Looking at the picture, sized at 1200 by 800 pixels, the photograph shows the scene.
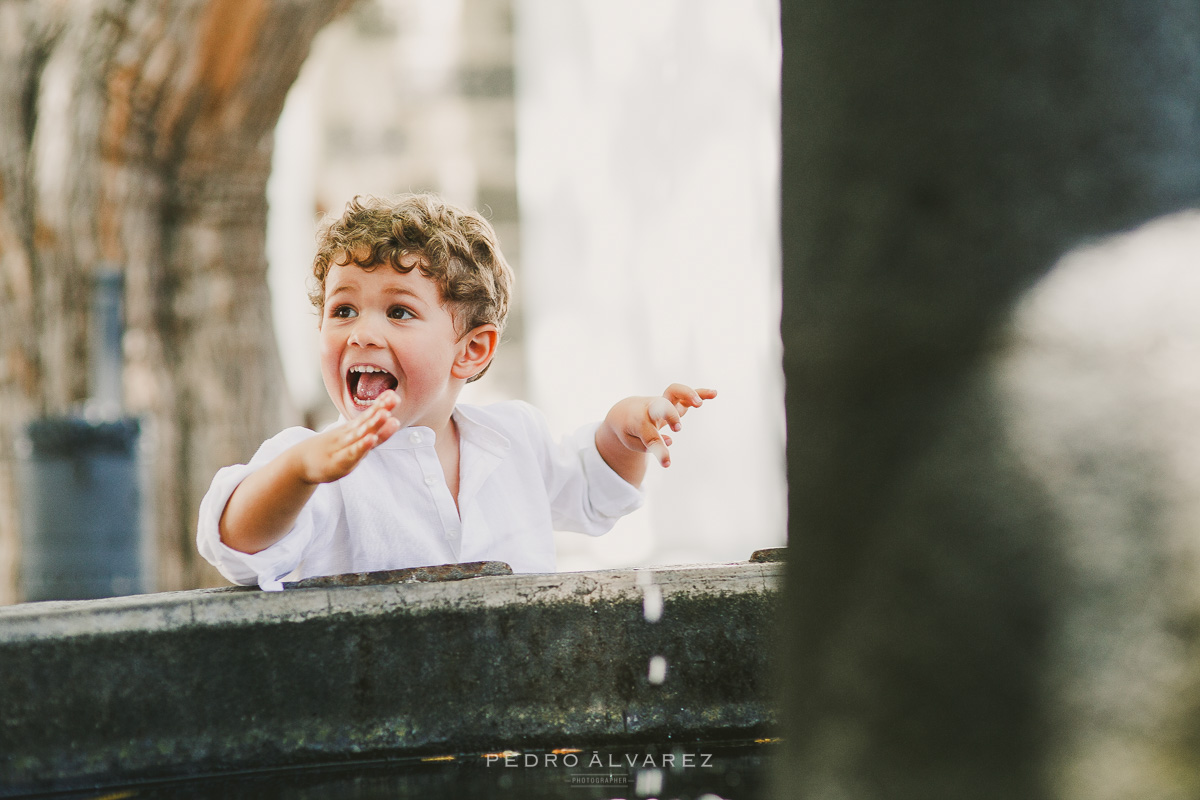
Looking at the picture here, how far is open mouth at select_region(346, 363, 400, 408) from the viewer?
2.20 metres

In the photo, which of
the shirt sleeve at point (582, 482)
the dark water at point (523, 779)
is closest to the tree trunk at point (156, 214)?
the shirt sleeve at point (582, 482)

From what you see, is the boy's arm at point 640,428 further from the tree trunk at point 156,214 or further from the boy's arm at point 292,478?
the tree trunk at point 156,214

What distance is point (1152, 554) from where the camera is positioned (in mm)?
750

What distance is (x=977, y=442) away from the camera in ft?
2.53

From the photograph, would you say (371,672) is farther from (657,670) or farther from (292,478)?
(657,670)

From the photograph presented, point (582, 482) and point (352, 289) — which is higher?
point (352, 289)

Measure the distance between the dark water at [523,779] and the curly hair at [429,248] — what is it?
3.09 ft

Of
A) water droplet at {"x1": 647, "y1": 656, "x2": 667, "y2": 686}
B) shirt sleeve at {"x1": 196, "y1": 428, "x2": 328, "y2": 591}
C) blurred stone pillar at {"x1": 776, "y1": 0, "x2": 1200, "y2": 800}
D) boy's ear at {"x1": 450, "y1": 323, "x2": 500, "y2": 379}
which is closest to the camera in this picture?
blurred stone pillar at {"x1": 776, "y1": 0, "x2": 1200, "y2": 800}

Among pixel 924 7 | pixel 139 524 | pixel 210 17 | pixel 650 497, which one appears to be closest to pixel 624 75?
pixel 650 497

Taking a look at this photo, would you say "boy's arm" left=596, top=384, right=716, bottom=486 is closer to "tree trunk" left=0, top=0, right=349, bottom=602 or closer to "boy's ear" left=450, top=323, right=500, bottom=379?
"boy's ear" left=450, top=323, right=500, bottom=379

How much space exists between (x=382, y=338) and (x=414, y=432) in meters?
0.23

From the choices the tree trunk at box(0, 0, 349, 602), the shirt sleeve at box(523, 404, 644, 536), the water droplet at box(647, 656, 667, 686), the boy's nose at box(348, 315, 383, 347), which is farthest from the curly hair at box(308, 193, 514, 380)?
the tree trunk at box(0, 0, 349, 602)

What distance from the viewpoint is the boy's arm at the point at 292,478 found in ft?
5.72

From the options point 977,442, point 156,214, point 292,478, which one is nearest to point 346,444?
point 292,478
